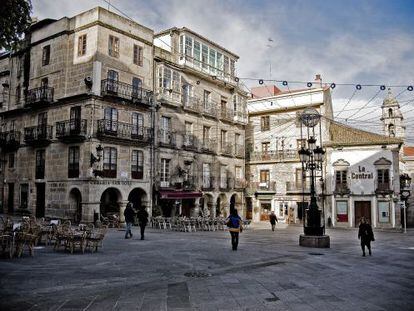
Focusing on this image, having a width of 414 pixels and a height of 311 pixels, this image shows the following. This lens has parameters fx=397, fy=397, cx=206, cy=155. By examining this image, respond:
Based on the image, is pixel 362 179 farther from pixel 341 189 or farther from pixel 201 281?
pixel 201 281

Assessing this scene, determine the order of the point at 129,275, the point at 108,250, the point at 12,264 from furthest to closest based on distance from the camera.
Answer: the point at 108,250 < the point at 12,264 < the point at 129,275

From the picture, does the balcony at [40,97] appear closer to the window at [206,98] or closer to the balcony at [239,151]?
the window at [206,98]

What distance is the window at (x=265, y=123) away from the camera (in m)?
41.8

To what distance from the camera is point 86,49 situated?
87.9ft

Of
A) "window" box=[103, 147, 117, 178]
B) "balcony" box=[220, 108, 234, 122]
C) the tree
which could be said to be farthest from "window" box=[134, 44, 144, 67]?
the tree

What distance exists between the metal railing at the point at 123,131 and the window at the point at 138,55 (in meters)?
4.87

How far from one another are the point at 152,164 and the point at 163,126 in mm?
3386

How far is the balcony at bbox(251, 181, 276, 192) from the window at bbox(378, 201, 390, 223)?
1000 centimetres

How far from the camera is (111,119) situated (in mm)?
26922

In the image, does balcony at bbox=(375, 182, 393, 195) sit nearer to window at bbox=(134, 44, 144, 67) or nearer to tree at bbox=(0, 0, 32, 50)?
window at bbox=(134, 44, 144, 67)

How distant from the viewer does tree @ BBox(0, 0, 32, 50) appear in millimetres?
8172

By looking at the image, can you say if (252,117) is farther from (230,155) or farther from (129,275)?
(129,275)

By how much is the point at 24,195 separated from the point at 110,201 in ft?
23.6

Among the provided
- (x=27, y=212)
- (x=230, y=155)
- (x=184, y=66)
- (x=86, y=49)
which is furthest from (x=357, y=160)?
(x=27, y=212)
